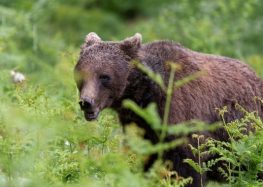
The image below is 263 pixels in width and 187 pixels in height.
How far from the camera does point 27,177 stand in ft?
25.0

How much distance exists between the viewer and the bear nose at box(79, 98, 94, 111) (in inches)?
360

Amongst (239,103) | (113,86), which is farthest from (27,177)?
(239,103)

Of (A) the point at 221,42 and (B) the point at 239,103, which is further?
(A) the point at 221,42

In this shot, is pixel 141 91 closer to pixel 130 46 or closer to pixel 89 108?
pixel 130 46

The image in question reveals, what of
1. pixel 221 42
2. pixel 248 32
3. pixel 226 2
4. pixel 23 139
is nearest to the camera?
pixel 23 139

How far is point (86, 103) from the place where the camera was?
30.1 feet

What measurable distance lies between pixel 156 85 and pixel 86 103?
31.9 inches

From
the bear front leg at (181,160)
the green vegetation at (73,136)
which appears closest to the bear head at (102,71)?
the green vegetation at (73,136)

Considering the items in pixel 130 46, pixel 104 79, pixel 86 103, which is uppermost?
pixel 130 46

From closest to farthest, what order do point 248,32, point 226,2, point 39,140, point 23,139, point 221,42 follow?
1. point 39,140
2. point 23,139
3. point 221,42
4. point 226,2
5. point 248,32

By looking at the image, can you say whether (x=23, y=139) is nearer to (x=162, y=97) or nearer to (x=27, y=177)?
(x=27, y=177)

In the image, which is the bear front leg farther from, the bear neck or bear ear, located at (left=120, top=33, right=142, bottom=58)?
bear ear, located at (left=120, top=33, right=142, bottom=58)

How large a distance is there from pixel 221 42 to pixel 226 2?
2064 millimetres

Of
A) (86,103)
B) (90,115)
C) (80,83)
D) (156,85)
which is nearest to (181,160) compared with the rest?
(156,85)
